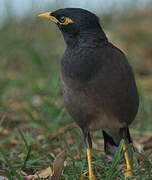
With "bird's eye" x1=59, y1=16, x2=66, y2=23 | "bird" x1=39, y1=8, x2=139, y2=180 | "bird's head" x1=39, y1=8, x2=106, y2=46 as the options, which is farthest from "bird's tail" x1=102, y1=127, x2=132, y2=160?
"bird's eye" x1=59, y1=16, x2=66, y2=23

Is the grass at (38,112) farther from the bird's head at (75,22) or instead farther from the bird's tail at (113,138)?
the bird's head at (75,22)

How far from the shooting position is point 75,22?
3.22 metres

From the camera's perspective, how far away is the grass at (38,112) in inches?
128

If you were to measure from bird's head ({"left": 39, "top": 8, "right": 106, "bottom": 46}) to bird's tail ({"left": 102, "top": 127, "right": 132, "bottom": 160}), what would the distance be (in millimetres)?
945

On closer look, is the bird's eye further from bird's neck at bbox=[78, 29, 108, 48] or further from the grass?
the grass

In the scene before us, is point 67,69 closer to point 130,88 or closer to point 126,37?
point 130,88

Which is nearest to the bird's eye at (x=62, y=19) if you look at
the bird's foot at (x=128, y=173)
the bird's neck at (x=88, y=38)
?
the bird's neck at (x=88, y=38)

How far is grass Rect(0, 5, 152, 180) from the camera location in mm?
3264

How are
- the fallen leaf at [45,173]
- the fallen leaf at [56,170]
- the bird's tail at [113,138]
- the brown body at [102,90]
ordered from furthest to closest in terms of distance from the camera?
the bird's tail at [113,138] < the brown body at [102,90] < the fallen leaf at [45,173] < the fallen leaf at [56,170]

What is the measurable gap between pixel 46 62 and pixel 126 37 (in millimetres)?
2912

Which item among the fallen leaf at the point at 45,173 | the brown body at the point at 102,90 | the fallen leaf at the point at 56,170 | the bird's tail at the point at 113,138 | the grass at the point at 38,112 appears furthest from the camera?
the bird's tail at the point at 113,138

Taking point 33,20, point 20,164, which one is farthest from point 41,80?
point 20,164

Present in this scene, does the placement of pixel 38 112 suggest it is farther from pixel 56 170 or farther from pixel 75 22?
pixel 56 170

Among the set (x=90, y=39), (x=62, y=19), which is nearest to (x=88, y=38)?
(x=90, y=39)
